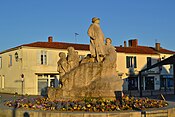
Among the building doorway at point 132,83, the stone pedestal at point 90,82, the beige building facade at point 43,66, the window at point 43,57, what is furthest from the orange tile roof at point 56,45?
the stone pedestal at point 90,82

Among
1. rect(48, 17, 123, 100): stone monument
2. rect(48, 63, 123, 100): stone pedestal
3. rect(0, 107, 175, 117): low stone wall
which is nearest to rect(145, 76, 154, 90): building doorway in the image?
rect(48, 17, 123, 100): stone monument

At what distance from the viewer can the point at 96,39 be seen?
15.3 metres

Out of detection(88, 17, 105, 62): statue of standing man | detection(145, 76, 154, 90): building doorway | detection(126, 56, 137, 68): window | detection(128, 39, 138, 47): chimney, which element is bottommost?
detection(145, 76, 154, 90): building doorway

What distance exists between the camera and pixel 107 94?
1383cm

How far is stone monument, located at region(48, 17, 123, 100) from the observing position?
13.9 meters

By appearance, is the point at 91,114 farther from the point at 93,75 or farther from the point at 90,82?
the point at 93,75

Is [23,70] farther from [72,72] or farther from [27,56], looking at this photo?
[72,72]

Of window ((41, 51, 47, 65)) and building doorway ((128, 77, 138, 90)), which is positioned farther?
building doorway ((128, 77, 138, 90))

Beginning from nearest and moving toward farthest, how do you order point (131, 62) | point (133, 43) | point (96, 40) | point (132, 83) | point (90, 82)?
point (90, 82)
point (96, 40)
point (131, 62)
point (132, 83)
point (133, 43)

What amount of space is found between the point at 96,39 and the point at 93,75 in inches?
82.9

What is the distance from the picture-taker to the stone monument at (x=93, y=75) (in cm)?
1393

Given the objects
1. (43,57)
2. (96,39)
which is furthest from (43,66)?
(96,39)

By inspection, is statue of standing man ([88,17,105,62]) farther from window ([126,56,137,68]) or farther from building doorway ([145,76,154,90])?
building doorway ([145,76,154,90])

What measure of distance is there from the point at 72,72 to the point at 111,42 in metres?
2.93
